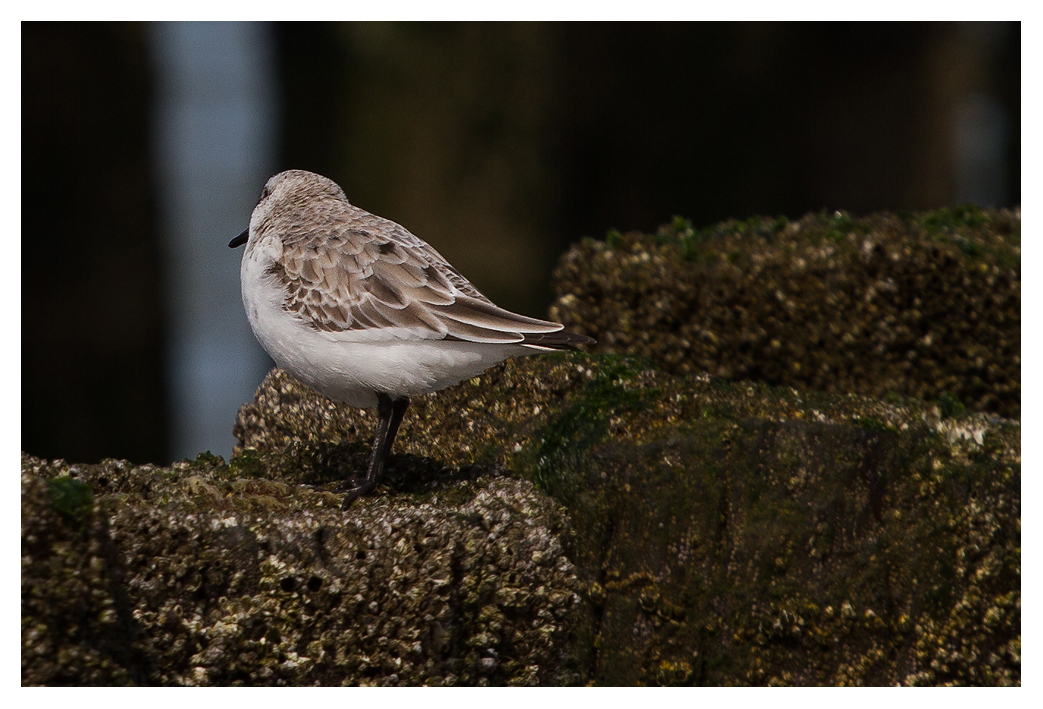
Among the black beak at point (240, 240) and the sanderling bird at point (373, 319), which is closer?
the sanderling bird at point (373, 319)

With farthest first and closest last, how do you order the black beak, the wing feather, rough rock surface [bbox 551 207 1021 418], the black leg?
rough rock surface [bbox 551 207 1021 418] < the black beak < the black leg < the wing feather

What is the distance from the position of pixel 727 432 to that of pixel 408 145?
716 centimetres

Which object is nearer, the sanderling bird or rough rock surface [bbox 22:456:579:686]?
rough rock surface [bbox 22:456:579:686]

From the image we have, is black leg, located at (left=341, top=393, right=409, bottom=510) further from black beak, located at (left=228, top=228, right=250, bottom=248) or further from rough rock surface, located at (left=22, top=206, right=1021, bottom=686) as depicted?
black beak, located at (left=228, top=228, right=250, bottom=248)

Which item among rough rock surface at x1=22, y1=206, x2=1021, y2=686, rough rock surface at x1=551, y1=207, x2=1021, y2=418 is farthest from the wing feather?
rough rock surface at x1=551, y1=207, x2=1021, y2=418

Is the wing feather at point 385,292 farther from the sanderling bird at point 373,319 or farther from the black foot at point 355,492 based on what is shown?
the black foot at point 355,492

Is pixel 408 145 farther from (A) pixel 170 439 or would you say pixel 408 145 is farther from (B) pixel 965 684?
(B) pixel 965 684

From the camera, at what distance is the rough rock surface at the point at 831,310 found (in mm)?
7258

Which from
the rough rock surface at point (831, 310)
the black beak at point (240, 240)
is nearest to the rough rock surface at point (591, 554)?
the black beak at point (240, 240)

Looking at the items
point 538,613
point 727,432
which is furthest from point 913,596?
point 538,613

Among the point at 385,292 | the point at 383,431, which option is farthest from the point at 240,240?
the point at 383,431

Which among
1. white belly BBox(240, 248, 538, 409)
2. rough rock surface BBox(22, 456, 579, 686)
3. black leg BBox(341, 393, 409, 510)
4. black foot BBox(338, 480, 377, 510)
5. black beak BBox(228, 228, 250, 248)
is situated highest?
black beak BBox(228, 228, 250, 248)

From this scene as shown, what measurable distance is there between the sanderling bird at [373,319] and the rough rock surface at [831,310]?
9.48 ft

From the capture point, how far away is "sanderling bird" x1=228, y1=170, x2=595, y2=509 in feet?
14.8
